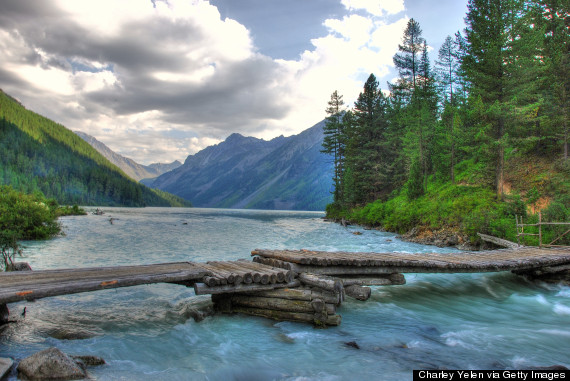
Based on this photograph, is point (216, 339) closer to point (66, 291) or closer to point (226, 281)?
point (226, 281)

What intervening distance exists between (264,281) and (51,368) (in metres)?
5.03

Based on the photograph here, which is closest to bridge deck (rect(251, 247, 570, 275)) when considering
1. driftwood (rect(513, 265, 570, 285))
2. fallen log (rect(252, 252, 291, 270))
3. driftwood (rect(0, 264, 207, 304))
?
fallen log (rect(252, 252, 291, 270))

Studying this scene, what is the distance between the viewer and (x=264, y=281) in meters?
8.88

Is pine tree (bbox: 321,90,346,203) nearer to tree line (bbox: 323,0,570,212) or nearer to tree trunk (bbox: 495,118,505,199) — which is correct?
tree line (bbox: 323,0,570,212)

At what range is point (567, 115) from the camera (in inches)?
1046

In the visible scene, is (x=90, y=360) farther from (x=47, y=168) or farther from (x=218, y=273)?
(x=47, y=168)

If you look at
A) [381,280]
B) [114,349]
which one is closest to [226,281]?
[114,349]

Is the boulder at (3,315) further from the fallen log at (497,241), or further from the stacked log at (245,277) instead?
the fallen log at (497,241)

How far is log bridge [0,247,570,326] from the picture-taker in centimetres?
762

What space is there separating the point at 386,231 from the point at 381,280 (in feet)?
95.9

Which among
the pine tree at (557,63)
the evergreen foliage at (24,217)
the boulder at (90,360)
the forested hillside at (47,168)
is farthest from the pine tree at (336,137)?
the forested hillside at (47,168)

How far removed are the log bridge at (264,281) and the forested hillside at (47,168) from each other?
167m

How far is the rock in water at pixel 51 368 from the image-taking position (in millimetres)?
4930

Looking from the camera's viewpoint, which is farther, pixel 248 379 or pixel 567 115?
pixel 567 115
